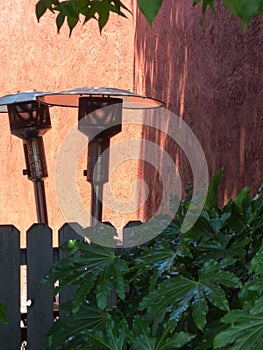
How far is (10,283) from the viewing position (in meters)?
3.92

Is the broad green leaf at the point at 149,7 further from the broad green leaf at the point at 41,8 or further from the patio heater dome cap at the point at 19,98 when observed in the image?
the patio heater dome cap at the point at 19,98

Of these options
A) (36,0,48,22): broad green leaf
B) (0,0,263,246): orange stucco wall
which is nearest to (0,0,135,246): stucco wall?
(0,0,263,246): orange stucco wall

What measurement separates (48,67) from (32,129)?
484 centimetres

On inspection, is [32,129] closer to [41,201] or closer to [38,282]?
[41,201]

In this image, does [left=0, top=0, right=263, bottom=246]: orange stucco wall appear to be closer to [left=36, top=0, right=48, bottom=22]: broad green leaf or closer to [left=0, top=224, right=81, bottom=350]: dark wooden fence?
[left=36, top=0, right=48, bottom=22]: broad green leaf

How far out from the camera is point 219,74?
17.5 ft

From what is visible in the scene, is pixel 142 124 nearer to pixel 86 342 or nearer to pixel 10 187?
pixel 10 187

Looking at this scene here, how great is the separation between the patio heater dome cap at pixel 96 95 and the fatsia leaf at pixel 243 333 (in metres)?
3.32

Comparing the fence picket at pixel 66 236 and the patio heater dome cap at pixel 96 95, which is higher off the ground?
the patio heater dome cap at pixel 96 95

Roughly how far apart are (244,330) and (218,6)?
13.3 ft

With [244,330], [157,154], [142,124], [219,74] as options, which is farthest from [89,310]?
[142,124]

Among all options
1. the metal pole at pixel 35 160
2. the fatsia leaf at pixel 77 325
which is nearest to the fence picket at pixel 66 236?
the metal pole at pixel 35 160

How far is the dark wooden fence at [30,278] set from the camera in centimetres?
388

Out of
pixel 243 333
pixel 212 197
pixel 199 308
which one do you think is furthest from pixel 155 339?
pixel 212 197
